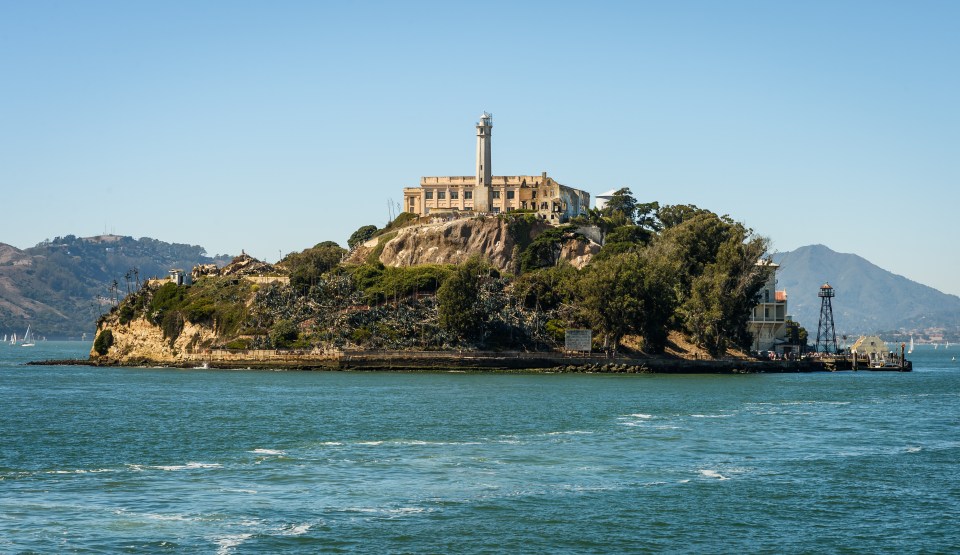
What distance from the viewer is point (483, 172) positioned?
144875 mm

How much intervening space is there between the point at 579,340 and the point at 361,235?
220 feet

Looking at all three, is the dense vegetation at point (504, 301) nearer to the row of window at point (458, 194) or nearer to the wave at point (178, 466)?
the row of window at point (458, 194)

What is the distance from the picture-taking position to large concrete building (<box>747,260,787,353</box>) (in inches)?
4902

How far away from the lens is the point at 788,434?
55.0 m

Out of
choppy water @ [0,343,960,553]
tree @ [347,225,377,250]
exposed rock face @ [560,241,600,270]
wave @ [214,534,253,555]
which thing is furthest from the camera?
tree @ [347,225,377,250]

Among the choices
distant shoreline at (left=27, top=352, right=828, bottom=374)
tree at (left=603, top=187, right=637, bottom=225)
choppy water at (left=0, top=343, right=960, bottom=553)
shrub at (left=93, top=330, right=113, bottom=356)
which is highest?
tree at (left=603, top=187, right=637, bottom=225)

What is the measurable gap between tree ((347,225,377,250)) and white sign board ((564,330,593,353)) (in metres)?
61.8

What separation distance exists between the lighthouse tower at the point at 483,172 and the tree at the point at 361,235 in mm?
24497

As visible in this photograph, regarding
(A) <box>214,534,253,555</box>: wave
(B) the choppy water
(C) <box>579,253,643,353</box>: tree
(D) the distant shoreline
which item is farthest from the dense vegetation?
(A) <box>214,534,253,555</box>: wave

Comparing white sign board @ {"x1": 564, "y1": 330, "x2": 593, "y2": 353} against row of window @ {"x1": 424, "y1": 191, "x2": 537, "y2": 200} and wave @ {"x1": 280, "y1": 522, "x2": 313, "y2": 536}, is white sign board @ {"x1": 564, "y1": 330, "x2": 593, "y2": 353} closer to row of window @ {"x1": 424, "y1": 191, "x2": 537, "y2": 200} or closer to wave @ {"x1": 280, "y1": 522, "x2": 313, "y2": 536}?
row of window @ {"x1": 424, "y1": 191, "x2": 537, "y2": 200}

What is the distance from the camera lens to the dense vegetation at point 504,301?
354 feet

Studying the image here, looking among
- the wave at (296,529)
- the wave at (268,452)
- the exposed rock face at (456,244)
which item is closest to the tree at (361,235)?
the exposed rock face at (456,244)

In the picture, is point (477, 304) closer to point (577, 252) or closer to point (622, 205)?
point (577, 252)

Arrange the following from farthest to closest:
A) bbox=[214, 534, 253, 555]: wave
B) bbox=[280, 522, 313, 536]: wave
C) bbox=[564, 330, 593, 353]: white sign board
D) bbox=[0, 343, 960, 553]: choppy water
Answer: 1. bbox=[564, 330, 593, 353]: white sign board
2. bbox=[0, 343, 960, 553]: choppy water
3. bbox=[280, 522, 313, 536]: wave
4. bbox=[214, 534, 253, 555]: wave
